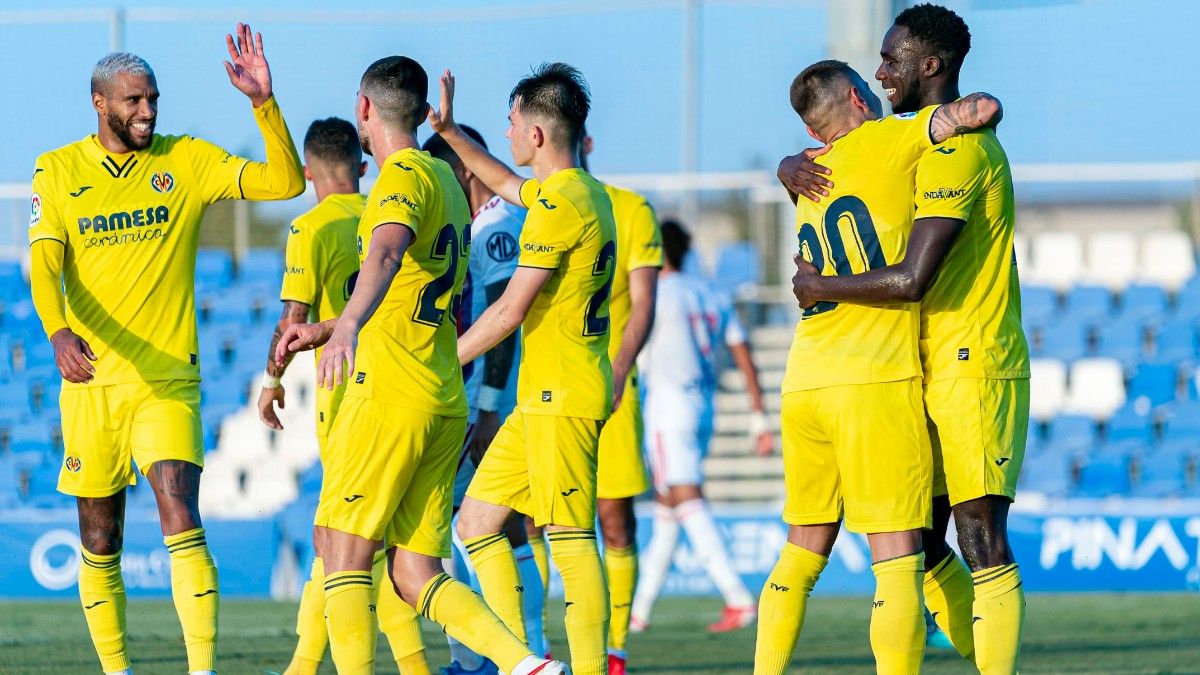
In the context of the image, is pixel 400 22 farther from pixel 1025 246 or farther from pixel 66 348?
pixel 66 348

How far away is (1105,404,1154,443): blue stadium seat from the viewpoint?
1599 cm

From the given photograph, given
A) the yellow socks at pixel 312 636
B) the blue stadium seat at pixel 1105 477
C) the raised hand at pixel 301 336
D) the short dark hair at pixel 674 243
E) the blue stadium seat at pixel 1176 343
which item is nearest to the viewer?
the raised hand at pixel 301 336

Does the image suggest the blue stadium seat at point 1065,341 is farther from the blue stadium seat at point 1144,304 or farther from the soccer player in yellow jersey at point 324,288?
the soccer player in yellow jersey at point 324,288

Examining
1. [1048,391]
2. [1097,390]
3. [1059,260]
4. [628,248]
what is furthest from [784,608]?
[1059,260]

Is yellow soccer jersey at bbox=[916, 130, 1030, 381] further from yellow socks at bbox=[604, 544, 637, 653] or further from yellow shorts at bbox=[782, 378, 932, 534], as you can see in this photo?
yellow socks at bbox=[604, 544, 637, 653]

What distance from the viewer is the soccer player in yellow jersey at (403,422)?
5.61 m

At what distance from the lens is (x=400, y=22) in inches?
667

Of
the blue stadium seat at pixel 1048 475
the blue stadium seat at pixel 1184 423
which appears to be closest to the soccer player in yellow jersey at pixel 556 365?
the blue stadium seat at pixel 1048 475

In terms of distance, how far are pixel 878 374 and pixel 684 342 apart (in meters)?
5.68

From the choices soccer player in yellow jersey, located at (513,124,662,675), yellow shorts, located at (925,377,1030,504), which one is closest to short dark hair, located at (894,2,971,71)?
yellow shorts, located at (925,377,1030,504)

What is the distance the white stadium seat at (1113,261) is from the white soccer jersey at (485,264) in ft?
38.2

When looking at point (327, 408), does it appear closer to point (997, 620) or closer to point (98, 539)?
point (98, 539)

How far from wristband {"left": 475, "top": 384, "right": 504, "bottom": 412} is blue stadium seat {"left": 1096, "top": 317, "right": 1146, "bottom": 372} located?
36.4ft

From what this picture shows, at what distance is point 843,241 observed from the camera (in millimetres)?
5574
